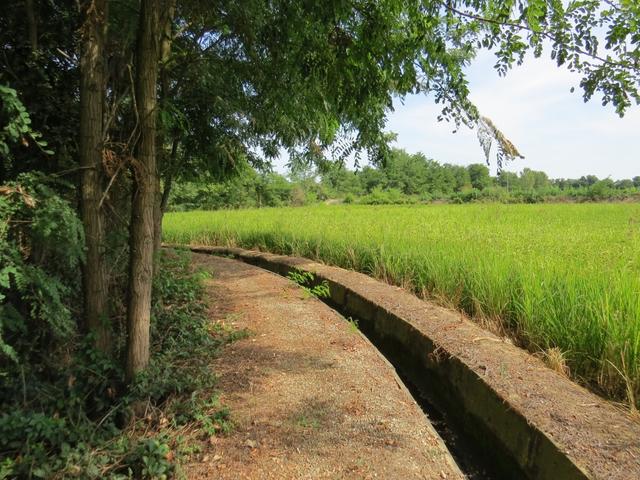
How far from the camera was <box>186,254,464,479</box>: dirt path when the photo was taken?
1975 mm

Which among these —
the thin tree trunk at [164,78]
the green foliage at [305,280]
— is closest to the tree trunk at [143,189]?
the thin tree trunk at [164,78]

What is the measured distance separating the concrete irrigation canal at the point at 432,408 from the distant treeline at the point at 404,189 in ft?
43.9

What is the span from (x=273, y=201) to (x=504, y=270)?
2882 centimetres

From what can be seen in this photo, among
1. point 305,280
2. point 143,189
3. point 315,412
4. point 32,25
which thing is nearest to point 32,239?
point 143,189

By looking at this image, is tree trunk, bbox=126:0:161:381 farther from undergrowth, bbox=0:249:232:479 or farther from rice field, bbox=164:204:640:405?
rice field, bbox=164:204:640:405

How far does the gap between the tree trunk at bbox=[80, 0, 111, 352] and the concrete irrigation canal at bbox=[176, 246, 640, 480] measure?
1271 millimetres

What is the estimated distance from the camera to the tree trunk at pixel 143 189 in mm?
2297

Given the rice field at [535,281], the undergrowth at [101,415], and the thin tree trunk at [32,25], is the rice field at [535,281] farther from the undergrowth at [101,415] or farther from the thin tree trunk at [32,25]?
the thin tree trunk at [32,25]

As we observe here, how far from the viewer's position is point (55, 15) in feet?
9.32

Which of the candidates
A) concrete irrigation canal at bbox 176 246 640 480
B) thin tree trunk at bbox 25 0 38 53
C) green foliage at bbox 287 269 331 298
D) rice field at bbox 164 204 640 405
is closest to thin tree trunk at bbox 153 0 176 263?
thin tree trunk at bbox 25 0 38 53

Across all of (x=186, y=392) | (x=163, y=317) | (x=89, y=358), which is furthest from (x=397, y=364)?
(x=89, y=358)

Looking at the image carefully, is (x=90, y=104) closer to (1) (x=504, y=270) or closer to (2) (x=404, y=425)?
(2) (x=404, y=425)

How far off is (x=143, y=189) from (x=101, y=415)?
1.49 metres

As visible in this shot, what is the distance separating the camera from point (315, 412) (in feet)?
8.05
